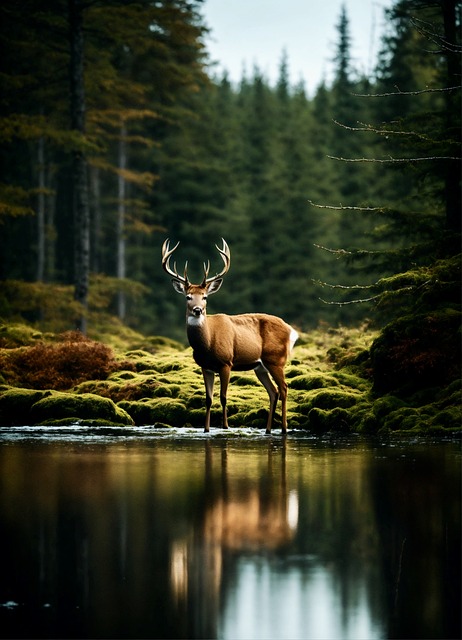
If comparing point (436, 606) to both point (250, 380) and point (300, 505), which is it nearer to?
point (300, 505)

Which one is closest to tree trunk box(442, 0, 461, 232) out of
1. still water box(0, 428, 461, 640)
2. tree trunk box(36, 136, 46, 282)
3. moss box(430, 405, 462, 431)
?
moss box(430, 405, 462, 431)

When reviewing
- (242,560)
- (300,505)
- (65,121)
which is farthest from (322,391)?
(65,121)

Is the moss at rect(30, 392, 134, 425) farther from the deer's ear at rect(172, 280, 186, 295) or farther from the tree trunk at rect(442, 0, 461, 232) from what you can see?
the tree trunk at rect(442, 0, 461, 232)

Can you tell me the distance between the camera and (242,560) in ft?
20.1

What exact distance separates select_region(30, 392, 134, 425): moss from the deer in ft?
6.02

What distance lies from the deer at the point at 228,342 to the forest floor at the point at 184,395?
94 cm

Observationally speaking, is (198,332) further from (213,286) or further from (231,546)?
(231,546)

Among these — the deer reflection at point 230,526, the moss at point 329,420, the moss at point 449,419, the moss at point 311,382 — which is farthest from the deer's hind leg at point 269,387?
the deer reflection at point 230,526

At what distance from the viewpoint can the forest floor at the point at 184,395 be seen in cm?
1484

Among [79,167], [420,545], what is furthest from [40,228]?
[420,545]

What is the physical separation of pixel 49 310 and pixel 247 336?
16089mm

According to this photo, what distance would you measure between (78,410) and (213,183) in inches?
1461

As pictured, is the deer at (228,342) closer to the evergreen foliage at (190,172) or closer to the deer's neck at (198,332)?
the deer's neck at (198,332)

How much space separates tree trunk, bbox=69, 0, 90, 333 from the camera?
90.8ft
